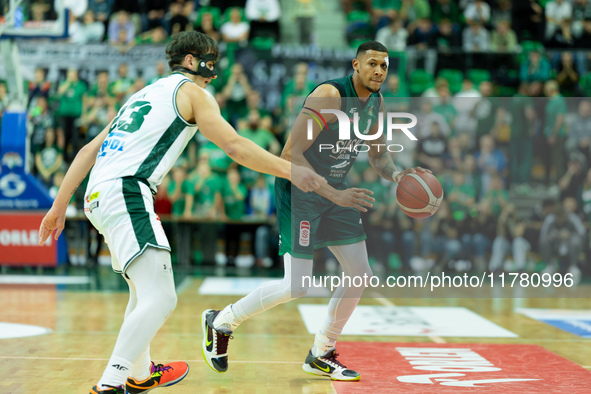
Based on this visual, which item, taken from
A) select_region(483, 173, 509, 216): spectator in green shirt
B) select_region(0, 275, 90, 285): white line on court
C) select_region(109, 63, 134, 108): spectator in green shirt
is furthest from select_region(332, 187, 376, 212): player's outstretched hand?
select_region(109, 63, 134, 108): spectator in green shirt

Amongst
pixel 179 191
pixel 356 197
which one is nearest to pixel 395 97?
pixel 179 191

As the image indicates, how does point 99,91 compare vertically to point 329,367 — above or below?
above

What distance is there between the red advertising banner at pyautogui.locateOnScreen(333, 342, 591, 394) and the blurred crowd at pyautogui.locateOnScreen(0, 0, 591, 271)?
6.05m

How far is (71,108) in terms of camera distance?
46.0ft

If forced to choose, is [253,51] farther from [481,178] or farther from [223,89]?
[481,178]

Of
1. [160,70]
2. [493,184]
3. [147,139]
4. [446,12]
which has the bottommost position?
[493,184]

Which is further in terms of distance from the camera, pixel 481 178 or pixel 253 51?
pixel 253 51

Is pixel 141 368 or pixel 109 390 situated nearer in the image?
pixel 109 390

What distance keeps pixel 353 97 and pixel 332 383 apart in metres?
1.96

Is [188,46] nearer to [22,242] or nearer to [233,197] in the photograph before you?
[22,242]

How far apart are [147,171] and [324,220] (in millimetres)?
1578

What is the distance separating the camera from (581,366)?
17.5ft

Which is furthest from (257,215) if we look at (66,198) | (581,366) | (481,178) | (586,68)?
(66,198)

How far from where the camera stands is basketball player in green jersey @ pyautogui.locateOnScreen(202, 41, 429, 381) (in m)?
4.68
